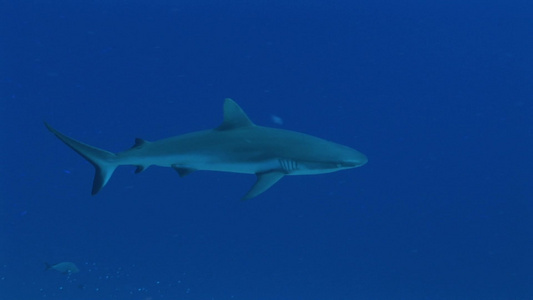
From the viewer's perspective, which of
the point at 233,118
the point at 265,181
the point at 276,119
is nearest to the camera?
the point at 265,181

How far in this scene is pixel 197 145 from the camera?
4.65 meters

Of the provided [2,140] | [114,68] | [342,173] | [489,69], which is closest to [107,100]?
[114,68]

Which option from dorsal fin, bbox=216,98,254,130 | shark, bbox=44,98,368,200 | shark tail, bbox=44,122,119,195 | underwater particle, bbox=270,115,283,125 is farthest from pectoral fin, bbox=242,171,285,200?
underwater particle, bbox=270,115,283,125

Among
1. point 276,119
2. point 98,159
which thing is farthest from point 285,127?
point 98,159

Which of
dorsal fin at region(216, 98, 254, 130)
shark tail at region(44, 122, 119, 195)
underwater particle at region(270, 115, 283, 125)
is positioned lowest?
shark tail at region(44, 122, 119, 195)

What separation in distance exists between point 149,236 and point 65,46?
408 cm

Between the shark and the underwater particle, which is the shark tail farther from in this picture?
the underwater particle

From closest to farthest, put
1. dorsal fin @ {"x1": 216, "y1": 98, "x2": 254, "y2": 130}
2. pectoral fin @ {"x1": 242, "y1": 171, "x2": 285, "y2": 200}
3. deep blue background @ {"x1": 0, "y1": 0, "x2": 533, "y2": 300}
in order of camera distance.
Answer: pectoral fin @ {"x1": 242, "y1": 171, "x2": 285, "y2": 200} → dorsal fin @ {"x1": 216, "y1": 98, "x2": 254, "y2": 130} → deep blue background @ {"x1": 0, "y1": 0, "x2": 533, "y2": 300}

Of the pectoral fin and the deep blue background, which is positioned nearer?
the pectoral fin

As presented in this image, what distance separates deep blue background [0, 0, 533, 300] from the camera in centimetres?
1006

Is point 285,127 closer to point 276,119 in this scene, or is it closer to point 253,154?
point 276,119

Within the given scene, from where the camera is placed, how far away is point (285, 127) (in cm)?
1030

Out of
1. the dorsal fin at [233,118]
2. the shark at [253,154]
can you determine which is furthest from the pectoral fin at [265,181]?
the dorsal fin at [233,118]

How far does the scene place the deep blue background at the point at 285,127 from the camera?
1006 centimetres
